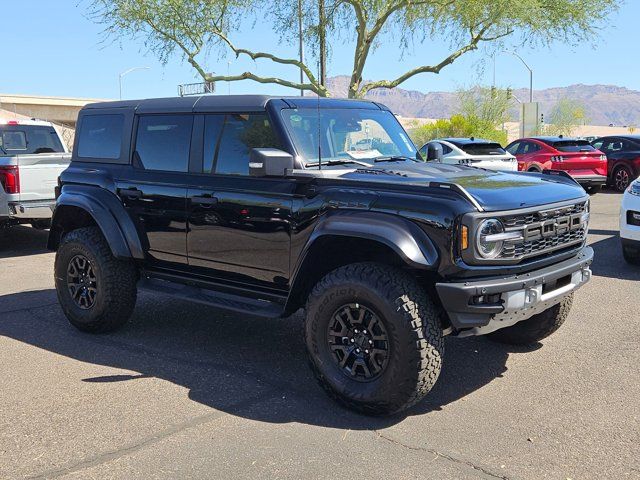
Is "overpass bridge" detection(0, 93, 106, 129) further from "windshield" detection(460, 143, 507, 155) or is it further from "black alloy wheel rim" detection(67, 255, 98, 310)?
"black alloy wheel rim" detection(67, 255, 98, 310)

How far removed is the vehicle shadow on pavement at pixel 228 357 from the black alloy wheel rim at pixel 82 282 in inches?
12.0

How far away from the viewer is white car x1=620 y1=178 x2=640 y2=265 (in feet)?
27.5

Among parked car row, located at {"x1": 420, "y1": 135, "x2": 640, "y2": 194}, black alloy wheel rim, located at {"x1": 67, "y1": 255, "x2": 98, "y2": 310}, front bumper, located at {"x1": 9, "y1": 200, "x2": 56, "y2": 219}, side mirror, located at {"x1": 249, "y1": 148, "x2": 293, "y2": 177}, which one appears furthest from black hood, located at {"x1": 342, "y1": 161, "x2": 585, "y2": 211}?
parked car row, located at {"x1": 420, "y1": 135, "x2": 640, "y2": 194}

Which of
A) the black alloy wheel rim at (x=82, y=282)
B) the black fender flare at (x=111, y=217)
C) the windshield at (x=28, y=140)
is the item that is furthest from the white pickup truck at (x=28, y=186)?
the black fender flare at (x=111, y=217)

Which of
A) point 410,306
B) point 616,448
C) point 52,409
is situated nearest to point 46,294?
point 52,409

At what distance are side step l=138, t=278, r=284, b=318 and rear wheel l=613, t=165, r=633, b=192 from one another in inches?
673

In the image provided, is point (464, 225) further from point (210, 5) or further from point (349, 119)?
point (210, 5)

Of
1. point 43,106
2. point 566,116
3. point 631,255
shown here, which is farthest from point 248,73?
point 566,116

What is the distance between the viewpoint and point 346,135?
526 cm

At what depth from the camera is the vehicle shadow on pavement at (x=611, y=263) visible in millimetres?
8328

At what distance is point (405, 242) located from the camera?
4.02 meters

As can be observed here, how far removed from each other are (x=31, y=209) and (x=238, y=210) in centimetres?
663

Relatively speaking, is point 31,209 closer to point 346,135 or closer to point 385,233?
point 346,135

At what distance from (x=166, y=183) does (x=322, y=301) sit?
1.84 metres
